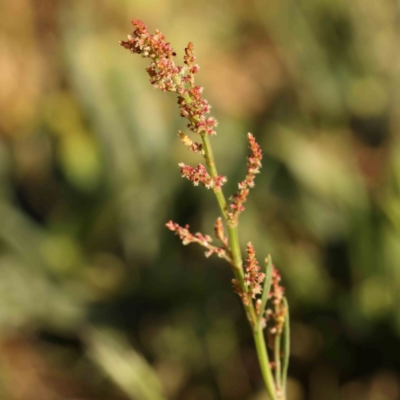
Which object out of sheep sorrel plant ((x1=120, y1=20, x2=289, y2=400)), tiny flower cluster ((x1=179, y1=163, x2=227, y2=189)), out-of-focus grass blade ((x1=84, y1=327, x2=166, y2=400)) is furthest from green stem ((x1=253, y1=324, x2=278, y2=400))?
out-of-focus grass blade ((x1=84, y1=327, x2=166, y2=400))

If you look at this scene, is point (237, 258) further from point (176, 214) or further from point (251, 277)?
point (176, 214)

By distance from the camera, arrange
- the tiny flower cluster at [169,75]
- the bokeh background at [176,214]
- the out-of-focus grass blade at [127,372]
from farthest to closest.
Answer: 1. the bokeh background at [176,214]
2. the out-of-focus grass blade at [127,372]
3. the tiny flower cluster at [169,75]

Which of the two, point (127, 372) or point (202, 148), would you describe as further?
point (127, 372)

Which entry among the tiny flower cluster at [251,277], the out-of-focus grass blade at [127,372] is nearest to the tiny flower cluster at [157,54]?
the tiny flower cluster at [251,277]

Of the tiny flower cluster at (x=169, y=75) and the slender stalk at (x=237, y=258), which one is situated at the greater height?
the tiny flower cluster at (x=169, y=75)

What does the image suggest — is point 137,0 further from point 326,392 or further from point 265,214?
point 326,392

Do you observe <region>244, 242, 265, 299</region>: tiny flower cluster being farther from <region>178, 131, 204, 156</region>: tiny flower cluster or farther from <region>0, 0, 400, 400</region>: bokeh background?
<region>0, 0, 400, 400</region>: bokeh background

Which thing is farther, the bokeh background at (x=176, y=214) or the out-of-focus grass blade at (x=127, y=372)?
the bokeh background at (x=176, y=214)

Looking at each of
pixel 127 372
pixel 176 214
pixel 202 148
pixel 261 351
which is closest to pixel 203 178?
pixel 202 148

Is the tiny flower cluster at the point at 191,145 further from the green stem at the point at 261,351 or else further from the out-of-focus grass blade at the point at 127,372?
the out-of-focus grass blade at the point at 127,372
